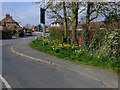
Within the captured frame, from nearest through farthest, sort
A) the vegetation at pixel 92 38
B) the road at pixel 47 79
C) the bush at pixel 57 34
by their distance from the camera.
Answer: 1. the road at pixel 47 79
2. the vegetation at pixel 92 38
3. the bush at pixel 57 34

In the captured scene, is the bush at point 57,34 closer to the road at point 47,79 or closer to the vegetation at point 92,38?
the vegetation at point 92,38

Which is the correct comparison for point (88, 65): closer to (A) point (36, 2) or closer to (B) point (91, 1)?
(B) point (91, 1)

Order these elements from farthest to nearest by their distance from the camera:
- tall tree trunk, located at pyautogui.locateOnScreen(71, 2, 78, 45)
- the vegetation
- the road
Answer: tall tree trunk, located at pyautogui.locateOnScreen(71, 2, 78, 45) < the vegetation < the road

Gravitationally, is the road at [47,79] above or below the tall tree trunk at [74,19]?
below

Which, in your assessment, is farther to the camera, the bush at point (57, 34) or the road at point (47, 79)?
the bush at point (57, 34)

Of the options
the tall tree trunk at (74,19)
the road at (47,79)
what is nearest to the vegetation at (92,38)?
the tall tree trunk at (74,19)

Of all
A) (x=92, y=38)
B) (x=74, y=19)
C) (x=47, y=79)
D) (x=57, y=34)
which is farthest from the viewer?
(x=57, y=34)

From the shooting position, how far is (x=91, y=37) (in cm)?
1032

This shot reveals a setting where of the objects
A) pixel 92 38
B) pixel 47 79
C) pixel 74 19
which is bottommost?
pixel 47 79

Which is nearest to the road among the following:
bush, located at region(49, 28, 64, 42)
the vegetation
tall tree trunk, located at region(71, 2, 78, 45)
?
the vegetation

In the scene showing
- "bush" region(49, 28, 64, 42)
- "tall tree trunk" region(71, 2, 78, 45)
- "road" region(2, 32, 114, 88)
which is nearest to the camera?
"road" region(2, 32, 114, 88)

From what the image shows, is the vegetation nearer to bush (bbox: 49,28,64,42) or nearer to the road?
bush (bbox: 49,28,64,42)

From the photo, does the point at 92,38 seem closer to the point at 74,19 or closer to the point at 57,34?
the point at 74,19

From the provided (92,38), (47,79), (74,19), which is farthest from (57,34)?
(47,79)
